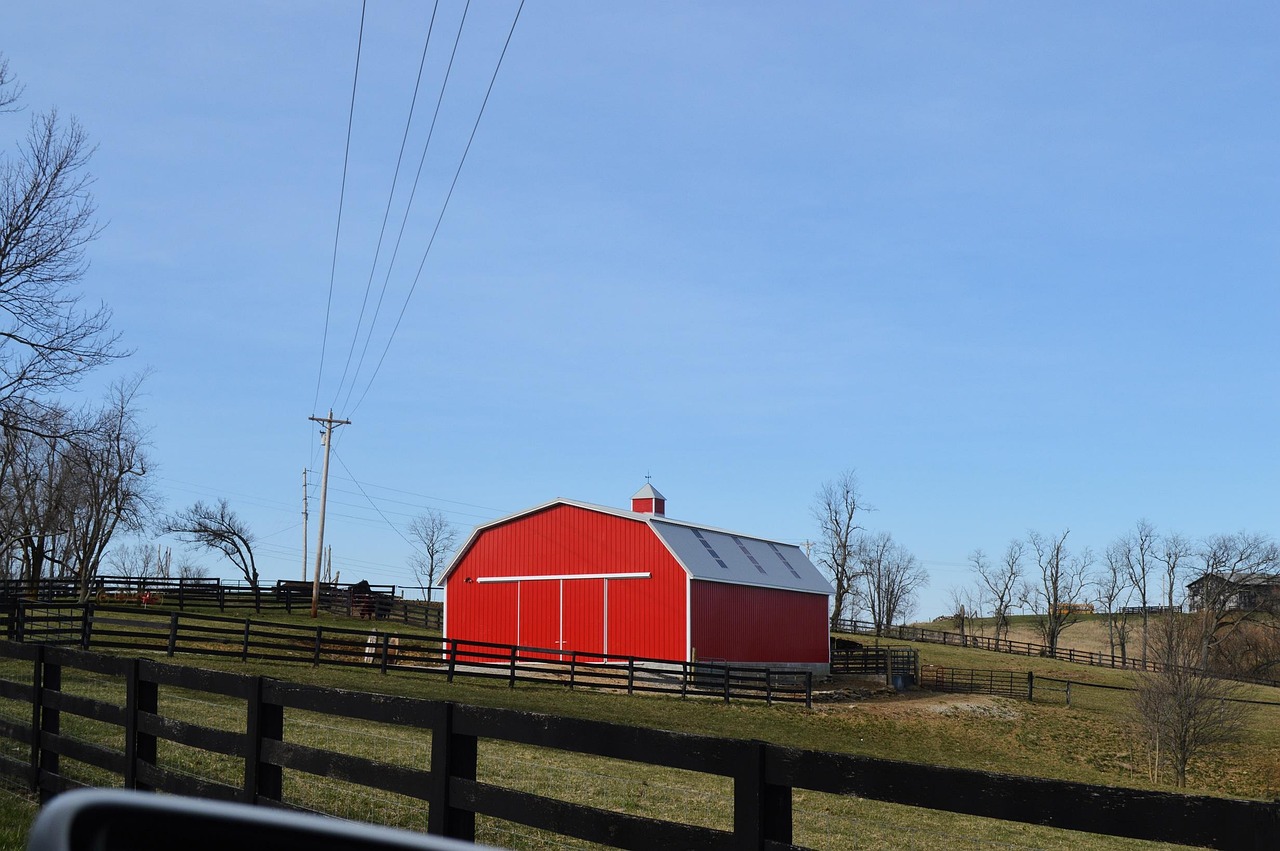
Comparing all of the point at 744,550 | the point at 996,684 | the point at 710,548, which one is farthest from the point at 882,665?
the point at 710,548

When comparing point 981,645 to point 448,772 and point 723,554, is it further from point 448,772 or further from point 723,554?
point 448,772

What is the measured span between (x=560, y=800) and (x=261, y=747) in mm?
2117

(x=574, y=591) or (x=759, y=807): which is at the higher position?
(x=759, y=807)

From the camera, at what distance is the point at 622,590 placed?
3716 centimetres

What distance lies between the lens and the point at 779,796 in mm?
4844

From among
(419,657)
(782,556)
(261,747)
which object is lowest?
(419,657)

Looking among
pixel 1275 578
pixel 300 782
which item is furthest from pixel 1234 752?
pixel 1275 578

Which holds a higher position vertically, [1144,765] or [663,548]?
[663,548]

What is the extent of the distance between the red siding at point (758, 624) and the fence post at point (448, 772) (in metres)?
30.0

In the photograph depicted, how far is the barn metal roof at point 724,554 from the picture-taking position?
121 feet

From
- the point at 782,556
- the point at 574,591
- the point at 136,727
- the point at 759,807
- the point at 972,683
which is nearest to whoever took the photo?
the point at 759,807

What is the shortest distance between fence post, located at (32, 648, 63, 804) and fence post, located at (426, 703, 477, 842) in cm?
513

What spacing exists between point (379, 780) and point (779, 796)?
2623 mm

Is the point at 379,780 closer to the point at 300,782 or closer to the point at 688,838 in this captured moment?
the point at 688,838
